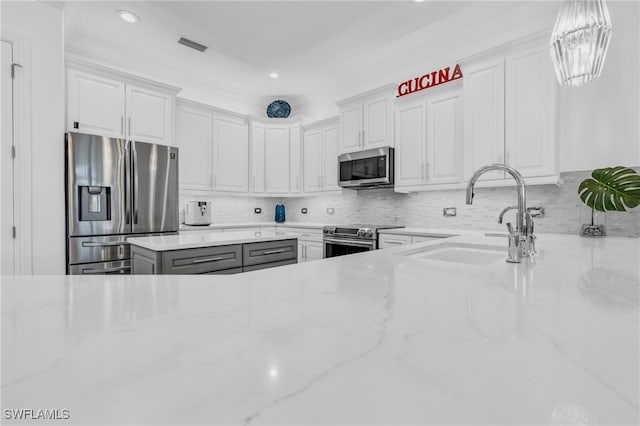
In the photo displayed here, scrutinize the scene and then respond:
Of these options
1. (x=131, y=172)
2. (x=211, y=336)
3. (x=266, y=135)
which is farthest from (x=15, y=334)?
(x=266, y=135)

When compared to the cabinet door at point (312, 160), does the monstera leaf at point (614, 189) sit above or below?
below

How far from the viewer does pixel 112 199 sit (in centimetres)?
289

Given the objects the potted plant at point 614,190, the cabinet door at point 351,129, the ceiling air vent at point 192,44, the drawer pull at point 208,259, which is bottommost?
the drawer pull at point 208,259

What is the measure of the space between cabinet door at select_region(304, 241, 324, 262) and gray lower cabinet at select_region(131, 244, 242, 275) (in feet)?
5.81

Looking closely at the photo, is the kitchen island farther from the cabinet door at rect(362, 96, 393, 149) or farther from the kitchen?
the cabinet door at rect(362, 96, 393, 149)

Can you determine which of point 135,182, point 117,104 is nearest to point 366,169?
point 135,182

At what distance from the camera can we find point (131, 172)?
3055 millimetres

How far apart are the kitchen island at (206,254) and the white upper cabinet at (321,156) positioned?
6.21 ft

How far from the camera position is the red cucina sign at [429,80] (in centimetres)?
325

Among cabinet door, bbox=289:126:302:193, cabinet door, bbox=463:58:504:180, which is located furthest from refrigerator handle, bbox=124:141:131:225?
cabinet door, bbox=463:58:504:180

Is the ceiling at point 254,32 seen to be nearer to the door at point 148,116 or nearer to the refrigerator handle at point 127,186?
the door at point 148,116

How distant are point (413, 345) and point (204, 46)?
3974mm

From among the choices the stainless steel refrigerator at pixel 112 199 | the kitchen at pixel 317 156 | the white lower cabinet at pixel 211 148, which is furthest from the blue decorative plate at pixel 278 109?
the stainless steel refrigerator at pixel 112 199

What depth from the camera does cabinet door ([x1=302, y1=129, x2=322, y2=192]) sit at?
446 centimetres
